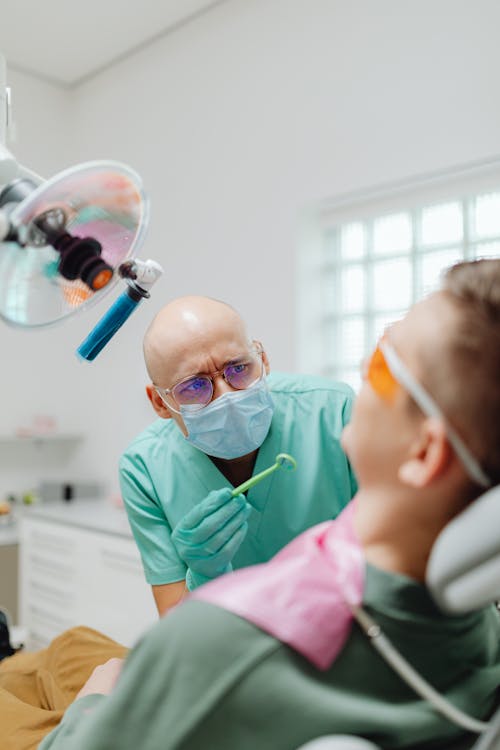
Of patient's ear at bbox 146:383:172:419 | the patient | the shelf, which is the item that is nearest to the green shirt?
the patient

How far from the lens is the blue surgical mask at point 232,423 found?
A: 5.28 ft

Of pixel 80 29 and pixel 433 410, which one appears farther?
pixel 80 29

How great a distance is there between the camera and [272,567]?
2.78 ft

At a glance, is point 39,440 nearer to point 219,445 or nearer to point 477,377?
point 219,445

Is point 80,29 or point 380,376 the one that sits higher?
point 80,29

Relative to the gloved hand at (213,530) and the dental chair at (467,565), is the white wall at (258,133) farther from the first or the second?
the dental chair at (467,565)

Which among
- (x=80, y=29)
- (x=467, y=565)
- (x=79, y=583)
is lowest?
(x=79, y=583)

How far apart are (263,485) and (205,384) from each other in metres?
0.29

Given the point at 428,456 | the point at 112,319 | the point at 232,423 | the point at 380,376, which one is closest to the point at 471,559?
the point at 428,456

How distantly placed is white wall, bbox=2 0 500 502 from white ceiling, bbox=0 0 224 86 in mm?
102

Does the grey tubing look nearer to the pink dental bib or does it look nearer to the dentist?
the pink dental bib

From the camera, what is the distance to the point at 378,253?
338 cm

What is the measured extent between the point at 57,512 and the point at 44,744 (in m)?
2.91

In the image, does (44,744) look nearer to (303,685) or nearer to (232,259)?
(303,685)
